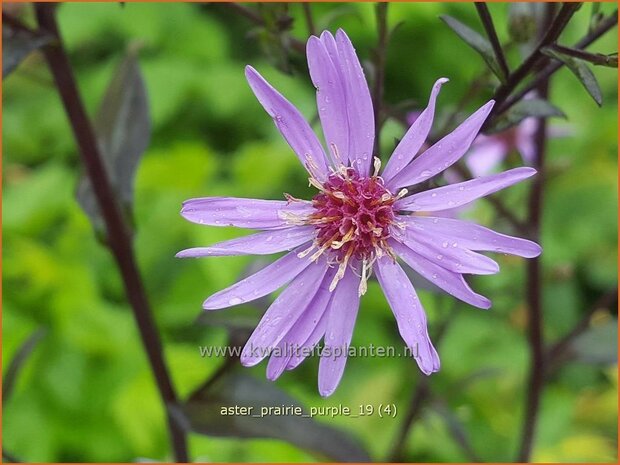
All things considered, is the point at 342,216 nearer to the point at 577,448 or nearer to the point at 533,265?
the point at 533,265

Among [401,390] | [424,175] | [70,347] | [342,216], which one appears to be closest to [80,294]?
[70,347]

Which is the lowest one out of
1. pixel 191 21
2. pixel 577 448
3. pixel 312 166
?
pixel 577 448

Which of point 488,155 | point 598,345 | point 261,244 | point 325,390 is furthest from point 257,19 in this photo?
point 488,155

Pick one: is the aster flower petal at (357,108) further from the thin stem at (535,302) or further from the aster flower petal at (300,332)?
the thin stem at (535,302)

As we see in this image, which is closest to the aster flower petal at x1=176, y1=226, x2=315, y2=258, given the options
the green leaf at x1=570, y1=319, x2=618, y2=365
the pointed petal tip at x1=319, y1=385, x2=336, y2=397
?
the pointed petal tip at x1=319, y1=385, x2=336, y2=397

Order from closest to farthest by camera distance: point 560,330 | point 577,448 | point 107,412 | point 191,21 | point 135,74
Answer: point 135,74, point 577,448, point 107,412, point 560,330, point 191,21

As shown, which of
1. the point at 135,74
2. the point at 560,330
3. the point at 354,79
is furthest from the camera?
the point at 560,330

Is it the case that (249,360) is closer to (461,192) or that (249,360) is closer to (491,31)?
(461,192)

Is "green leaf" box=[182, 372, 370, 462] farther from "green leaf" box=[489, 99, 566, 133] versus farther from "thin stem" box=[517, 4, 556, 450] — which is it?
"green leaf" box=[489, 99, 566, 133]
